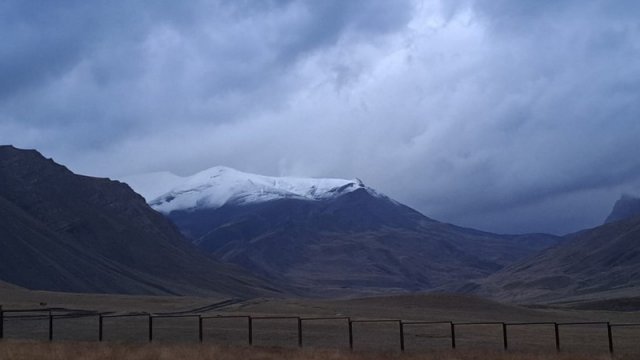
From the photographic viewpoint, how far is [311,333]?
48.0 meters

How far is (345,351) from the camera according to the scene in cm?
3244

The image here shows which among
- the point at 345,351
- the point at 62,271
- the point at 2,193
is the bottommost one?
the point at 345,351

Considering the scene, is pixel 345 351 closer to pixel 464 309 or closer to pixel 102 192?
pixel 464 309

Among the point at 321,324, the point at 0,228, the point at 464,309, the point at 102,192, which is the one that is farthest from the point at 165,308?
the point at 102,192

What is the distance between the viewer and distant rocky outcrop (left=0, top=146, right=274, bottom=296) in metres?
120

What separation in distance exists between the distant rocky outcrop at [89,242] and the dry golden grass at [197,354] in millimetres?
86159

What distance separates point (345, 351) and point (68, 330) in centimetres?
2041

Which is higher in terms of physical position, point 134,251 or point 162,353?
point 134,251

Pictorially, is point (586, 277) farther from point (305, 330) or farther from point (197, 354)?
point (197, 354)

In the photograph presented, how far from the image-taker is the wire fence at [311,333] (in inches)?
1537

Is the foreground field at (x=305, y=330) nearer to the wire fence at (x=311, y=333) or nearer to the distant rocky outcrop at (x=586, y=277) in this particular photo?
the wire fence at (x=311, y=333)

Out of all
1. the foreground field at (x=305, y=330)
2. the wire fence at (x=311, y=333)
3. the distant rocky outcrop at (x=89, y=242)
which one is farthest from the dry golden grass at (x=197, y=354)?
the distant rocky outcrop at (x=89, y=242)

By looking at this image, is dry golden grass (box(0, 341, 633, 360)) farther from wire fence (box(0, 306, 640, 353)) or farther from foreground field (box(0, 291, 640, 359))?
wire fence (box(0, 306, 640, 353))

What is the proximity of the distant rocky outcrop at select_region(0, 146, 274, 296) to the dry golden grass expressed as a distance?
86.2 meters
